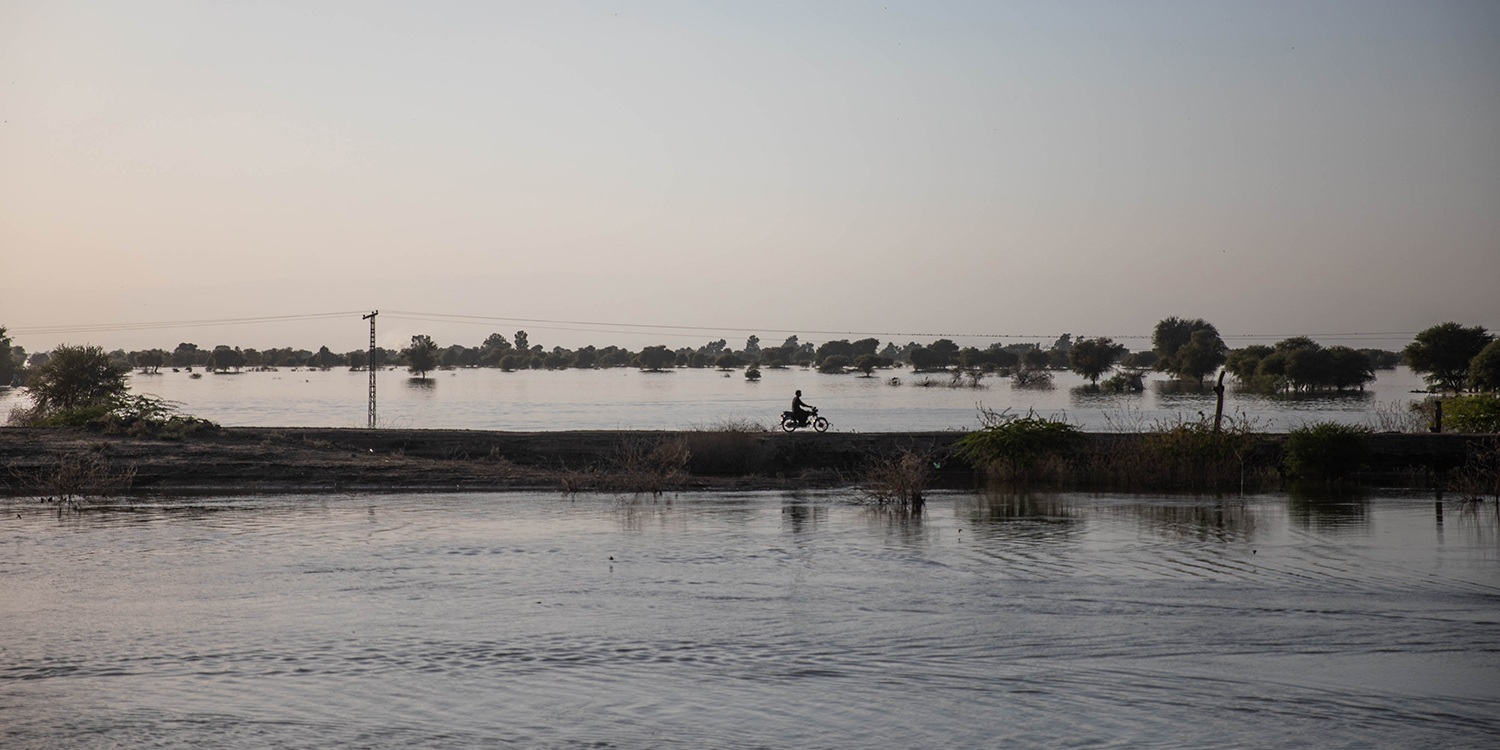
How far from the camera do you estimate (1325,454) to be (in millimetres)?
30656

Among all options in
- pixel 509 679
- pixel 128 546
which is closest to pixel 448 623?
pixel 509 679

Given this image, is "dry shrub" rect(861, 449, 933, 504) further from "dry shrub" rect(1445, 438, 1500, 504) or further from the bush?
"dry shrub" rect(1445, 438, 1500, 504)

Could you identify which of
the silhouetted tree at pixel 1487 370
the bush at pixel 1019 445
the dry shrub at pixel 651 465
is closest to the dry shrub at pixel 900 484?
the dry shrub at pixel 651 465

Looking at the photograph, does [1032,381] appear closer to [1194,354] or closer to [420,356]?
[1194,354]

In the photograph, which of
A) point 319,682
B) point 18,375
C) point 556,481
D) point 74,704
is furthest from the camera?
point 18,375

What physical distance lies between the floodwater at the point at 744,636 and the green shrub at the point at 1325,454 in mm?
12220

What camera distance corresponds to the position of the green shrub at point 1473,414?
3672 cm

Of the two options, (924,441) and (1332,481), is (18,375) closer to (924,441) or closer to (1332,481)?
(924,441)

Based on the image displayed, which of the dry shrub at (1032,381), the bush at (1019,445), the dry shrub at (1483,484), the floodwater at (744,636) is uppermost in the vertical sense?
the dry shrub at (1032,381)

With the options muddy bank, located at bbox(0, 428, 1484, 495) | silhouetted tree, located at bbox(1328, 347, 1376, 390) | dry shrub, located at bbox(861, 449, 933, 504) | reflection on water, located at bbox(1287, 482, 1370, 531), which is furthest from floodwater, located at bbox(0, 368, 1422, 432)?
dry shrub, located at bbox(861, 449, 933, 504)

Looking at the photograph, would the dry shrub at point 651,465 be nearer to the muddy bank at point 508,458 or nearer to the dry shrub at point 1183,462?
the muddy bank at point 508,458

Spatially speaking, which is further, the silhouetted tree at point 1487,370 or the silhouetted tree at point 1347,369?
the silhouetted tree at point 1347,369

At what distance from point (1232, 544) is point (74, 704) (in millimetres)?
15213

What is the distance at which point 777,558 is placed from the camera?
52.0 ft
